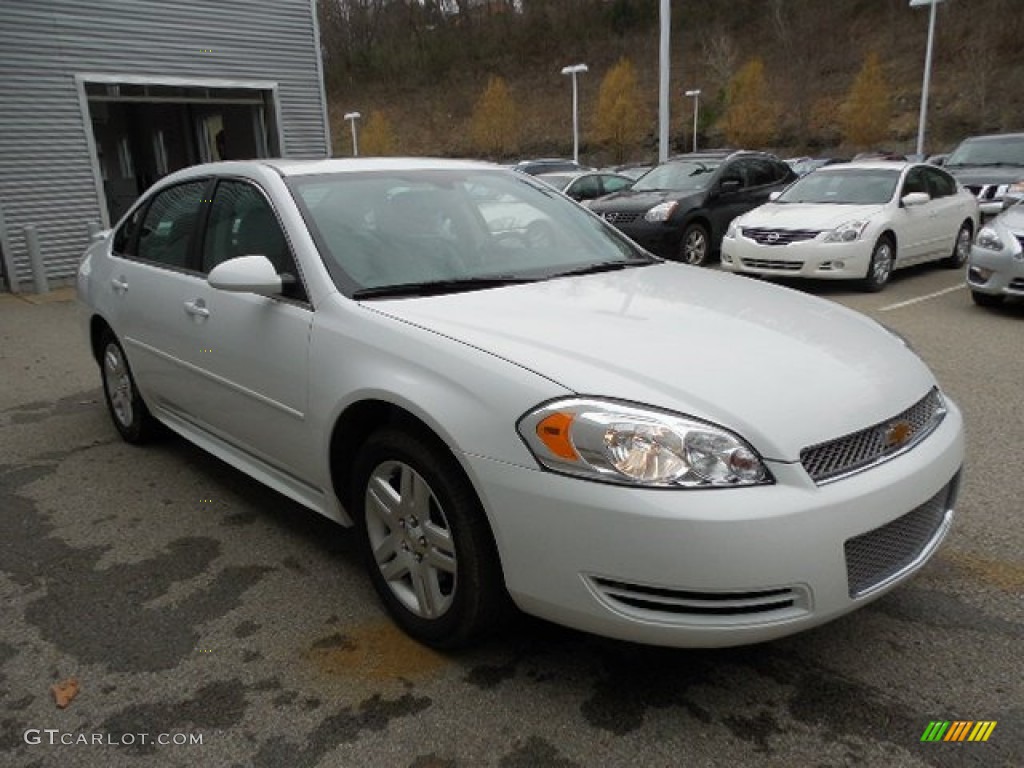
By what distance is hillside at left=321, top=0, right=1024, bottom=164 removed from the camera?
168 feet

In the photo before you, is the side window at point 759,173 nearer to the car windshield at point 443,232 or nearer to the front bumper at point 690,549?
the car windshield at point 443,232

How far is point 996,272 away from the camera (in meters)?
7.71

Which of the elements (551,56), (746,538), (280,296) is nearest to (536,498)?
(746,538)

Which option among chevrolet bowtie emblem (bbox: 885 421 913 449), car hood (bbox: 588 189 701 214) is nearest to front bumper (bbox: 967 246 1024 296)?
car hood (bbox: 588 189 701 214)

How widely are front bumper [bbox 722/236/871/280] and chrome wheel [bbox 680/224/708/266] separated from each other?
2.04m

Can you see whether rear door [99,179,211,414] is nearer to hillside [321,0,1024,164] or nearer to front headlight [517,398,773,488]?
front headlight [517,398,773,488]

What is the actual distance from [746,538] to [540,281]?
4.71 feet

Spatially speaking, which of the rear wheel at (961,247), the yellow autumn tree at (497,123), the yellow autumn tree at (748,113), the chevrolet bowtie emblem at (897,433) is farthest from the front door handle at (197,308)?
the yellow autumn tree at (497,123)

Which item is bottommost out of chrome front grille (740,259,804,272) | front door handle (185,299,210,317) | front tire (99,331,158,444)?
chrome front grille (740,259,804,272)

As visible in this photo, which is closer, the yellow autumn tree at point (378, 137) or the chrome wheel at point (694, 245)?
the chrome wheel at point (694, 245)

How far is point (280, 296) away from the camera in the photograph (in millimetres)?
3125

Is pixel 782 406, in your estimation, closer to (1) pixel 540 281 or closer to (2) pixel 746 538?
(2) pixel 746 538

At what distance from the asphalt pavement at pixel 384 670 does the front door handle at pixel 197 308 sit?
3.01ft

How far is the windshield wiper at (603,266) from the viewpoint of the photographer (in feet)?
11.0
